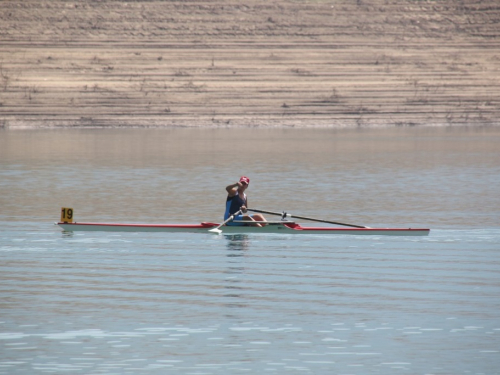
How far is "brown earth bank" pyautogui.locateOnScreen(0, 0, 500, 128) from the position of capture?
65.6 meters

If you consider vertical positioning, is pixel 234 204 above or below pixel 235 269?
above

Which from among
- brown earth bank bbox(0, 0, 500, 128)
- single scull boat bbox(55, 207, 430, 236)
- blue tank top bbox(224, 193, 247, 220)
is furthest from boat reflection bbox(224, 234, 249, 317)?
brown earth bank bbox(0, 0, 500, 128)

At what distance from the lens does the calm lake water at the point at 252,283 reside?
32.4ft

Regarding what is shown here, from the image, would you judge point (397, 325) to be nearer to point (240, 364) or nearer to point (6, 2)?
point (240, 364)

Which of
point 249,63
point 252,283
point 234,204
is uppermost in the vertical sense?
point 249,63

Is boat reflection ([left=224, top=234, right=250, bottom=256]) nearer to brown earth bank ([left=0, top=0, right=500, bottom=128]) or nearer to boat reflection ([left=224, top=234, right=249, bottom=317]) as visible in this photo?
boat reflection ([left=224, top=234, right=249, bottom=317])

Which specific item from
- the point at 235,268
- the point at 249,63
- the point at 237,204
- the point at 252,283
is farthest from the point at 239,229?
the point at 249,63

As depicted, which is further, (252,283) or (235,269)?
(235,269)

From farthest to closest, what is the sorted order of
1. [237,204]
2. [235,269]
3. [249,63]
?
1. [249,63]
2. [237,204]
3. [235,269]

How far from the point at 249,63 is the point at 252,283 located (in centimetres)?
5887

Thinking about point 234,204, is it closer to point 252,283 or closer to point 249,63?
point 252,283

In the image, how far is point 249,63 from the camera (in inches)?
2810

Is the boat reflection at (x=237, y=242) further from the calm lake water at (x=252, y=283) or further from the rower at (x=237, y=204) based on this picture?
the rower at (x=237, y=204)

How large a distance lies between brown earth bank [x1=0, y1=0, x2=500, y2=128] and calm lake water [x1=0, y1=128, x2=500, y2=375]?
3632 centimetres
